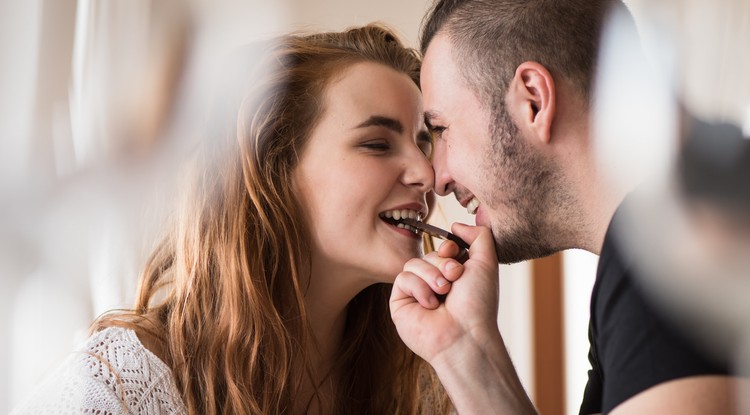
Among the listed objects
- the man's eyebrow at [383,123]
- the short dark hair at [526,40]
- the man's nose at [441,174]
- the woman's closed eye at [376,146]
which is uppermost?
the short dark hair at [526,40]

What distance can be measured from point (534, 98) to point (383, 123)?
23cm

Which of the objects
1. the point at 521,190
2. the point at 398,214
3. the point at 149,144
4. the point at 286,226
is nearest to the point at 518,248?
the point at 521,190

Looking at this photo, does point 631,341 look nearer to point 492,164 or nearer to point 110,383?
point 492,164

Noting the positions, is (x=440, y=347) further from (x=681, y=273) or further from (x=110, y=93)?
(x=110, y=93)

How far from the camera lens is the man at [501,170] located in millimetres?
1005

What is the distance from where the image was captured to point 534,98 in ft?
3.37

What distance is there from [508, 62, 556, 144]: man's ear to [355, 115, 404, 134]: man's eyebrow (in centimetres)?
19

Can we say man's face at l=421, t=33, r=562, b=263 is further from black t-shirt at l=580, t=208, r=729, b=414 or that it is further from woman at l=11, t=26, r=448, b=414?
black t-shirt at l=580, t=208, r=729, b=414

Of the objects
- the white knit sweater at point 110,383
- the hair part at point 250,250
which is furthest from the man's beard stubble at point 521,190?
the white knit sweater at point 110,383

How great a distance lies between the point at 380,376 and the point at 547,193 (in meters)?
0.49

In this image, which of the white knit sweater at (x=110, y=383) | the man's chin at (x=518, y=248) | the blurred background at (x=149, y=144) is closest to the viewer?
the blurred background at (x=149, y=144)

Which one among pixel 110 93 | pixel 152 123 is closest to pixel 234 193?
pixel 152 123

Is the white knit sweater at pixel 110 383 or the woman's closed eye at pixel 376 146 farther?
the woman's closed eye at pixel 376 146

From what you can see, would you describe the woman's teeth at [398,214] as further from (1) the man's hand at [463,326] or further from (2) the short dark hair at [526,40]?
(2) the short dark hair at [526,40]
